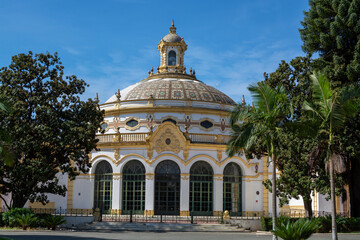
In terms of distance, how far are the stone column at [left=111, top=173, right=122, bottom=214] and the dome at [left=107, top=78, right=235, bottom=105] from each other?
433 inches

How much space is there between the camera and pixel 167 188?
42.1 m

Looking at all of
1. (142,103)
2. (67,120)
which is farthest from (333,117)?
(142,103)

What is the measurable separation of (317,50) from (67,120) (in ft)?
60.2

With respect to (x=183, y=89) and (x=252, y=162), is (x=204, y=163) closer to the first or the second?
(x=252, y=162)

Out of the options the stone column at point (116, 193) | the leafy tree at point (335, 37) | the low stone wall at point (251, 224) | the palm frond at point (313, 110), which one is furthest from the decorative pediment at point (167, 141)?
the palm frond at point (313, 110)

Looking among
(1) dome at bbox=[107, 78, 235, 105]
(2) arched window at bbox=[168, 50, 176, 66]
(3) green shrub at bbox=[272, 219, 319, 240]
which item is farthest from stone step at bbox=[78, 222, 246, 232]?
(2) arched window at bbox=[168, 50, 176, 66]

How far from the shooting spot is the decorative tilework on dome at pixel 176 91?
169 ft

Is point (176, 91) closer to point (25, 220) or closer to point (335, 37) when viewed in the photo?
point (335, 37)

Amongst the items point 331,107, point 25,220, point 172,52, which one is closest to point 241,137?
point 331,107

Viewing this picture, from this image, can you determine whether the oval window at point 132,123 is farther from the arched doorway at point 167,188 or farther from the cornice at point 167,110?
the arched doorway at point 167,188

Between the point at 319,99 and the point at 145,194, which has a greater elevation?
the point at 319,99

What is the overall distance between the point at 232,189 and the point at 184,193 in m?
5.21

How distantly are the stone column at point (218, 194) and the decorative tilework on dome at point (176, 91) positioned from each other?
11.3 metres

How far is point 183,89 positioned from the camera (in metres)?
52.9
